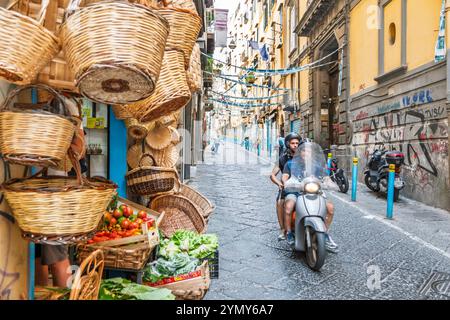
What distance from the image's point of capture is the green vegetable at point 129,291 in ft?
8.58

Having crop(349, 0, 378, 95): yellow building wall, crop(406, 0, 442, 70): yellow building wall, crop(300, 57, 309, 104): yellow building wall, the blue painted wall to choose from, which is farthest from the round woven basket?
crop(300, 57, 309, 104): yellow building wall

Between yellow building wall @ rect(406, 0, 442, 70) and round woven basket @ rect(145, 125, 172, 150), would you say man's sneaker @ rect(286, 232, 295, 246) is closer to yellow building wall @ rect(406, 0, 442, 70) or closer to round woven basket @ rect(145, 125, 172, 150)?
round woven basket @ rect(145, 125, 172, 150)

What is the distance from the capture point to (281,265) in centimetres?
451

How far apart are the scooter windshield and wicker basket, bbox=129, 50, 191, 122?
8.97 feet

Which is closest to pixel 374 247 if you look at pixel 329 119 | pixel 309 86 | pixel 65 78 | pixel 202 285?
pixel 202 285

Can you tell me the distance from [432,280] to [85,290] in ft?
11.1

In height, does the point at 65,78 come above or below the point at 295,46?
below

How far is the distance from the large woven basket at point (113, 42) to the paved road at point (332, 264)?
254 cm

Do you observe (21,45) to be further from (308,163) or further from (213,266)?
(308,163)

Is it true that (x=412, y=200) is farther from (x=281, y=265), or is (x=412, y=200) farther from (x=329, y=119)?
(x=329, y=119)

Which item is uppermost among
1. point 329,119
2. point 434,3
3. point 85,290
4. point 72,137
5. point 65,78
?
point 434,3

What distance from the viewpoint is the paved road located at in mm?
3711

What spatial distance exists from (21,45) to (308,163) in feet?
12.3

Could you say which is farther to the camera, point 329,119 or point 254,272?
point 329,119
